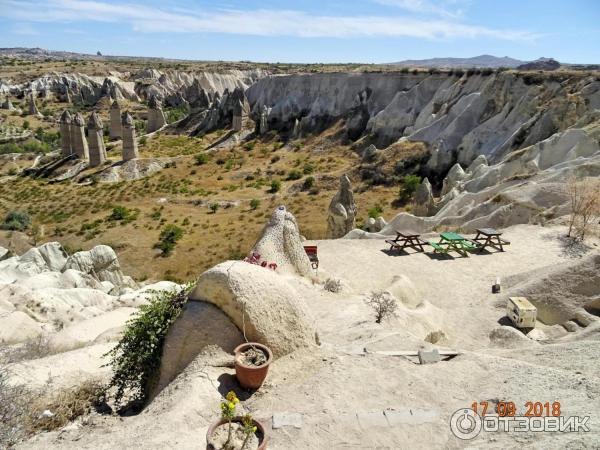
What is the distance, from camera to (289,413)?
5824mm

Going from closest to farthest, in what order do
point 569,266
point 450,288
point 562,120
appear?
point 569,266, point 450,288, point 562,120

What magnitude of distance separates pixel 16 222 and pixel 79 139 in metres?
16.9

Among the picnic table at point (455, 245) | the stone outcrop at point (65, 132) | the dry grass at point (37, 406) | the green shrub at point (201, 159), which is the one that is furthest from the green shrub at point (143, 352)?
the stone outcrop at point (65, 132)

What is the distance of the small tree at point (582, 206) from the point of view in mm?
14656

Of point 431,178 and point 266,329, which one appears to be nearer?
point 266,329

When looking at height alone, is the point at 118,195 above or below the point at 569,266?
below

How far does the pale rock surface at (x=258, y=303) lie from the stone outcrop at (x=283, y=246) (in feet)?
16.7

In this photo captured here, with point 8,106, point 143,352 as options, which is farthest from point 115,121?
point 143,352

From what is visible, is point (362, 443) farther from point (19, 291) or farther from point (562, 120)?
point (562, 120)

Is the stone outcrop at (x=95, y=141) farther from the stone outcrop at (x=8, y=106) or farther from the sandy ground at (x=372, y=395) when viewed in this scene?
the stone outcrop at (x=8, y=106)

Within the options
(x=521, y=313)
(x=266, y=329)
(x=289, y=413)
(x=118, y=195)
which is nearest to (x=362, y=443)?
(x=289, y=413)

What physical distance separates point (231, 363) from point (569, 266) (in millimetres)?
9933

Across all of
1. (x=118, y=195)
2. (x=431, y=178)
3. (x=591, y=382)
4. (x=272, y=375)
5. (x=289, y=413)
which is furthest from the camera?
(x=118, y=195)

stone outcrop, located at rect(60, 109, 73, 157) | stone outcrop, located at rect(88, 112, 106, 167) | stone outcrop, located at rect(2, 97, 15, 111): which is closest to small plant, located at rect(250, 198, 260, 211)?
stone outcrop, located at rect(88, 112, 106, 167)
